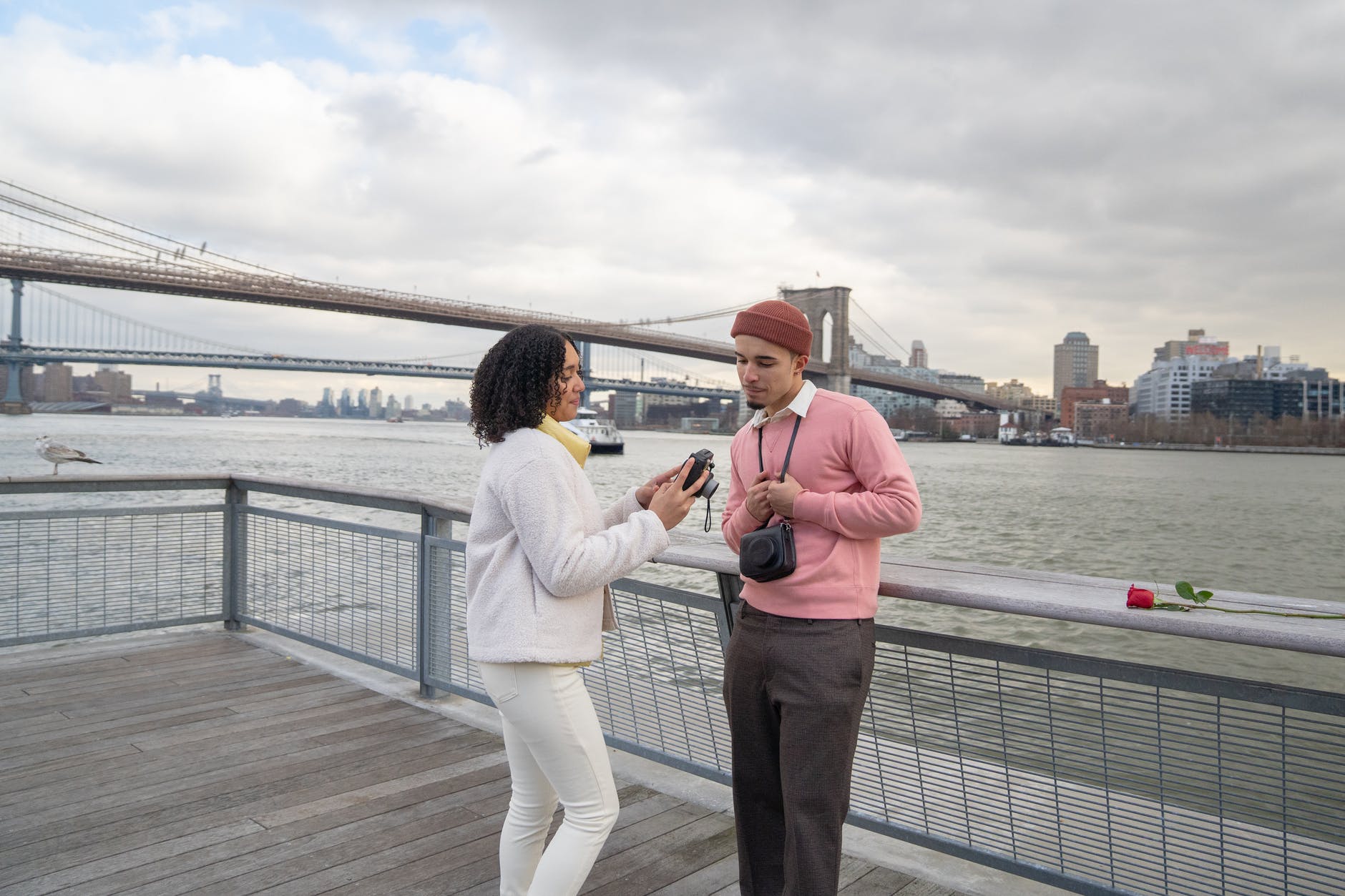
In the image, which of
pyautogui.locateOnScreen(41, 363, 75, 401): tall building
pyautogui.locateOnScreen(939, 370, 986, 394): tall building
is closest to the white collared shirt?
pyautogui.locateOnScreen(41, 363, 75, 401): tall building

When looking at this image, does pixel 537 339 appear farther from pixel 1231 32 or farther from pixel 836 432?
pixel 1231 32

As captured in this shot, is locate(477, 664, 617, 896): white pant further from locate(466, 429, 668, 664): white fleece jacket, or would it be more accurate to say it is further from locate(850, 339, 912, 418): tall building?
locate(850, 339, 912, 418): tall building

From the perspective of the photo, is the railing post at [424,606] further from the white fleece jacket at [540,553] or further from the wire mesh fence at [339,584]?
the white fleece jacket at [540,553]

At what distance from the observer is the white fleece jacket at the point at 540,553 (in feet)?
4.25

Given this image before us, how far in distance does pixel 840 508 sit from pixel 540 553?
456 millimetres

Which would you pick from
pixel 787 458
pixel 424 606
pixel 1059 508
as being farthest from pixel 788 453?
pixel 1059 508

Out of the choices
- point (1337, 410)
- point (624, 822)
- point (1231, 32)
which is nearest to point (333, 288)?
point (624, 822)

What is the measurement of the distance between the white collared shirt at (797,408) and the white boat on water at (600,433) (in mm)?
40215

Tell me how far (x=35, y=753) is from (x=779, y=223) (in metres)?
56.9

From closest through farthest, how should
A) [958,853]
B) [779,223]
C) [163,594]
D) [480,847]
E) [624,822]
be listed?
[958,853], [480,847], [624,822], [163,594], [779,223]

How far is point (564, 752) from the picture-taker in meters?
1.34

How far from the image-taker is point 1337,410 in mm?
79750

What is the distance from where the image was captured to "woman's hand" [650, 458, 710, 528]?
4.58ft

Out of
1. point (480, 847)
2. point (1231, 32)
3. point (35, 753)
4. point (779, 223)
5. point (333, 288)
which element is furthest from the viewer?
point (779, 223)
